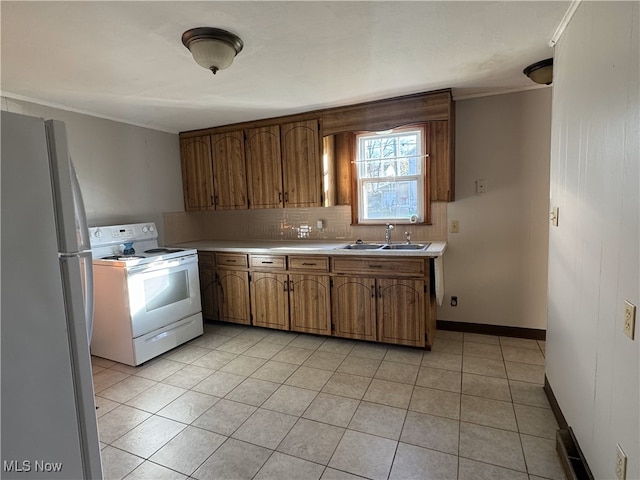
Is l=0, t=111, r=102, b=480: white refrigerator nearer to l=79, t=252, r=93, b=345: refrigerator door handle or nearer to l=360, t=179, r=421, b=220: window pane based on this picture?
l=79, t=252, r=93, b=345: refrigerator door handle

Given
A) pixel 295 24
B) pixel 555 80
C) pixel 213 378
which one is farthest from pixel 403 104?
pixel 213 378

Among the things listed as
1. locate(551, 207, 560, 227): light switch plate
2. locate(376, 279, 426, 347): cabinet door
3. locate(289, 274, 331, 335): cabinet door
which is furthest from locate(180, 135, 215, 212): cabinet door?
locate(551, 207, 560, 227): light switch plate

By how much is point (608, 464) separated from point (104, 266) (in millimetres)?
3357

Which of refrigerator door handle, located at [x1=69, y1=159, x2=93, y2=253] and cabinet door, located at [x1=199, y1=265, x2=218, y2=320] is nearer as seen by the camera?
refrigerator door handle, located at [x1=69, y1=159, x2=93, y2=253]

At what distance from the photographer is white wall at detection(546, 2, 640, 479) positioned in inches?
44.4

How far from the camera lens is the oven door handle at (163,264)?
9.16 ft

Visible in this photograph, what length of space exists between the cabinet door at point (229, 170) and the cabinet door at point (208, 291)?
0.76 meters

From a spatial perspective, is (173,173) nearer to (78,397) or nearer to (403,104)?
(403,104)

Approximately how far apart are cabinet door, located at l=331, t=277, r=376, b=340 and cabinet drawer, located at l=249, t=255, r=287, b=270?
560 millimetres

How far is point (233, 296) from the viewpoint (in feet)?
11.8

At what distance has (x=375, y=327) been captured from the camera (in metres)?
3.01

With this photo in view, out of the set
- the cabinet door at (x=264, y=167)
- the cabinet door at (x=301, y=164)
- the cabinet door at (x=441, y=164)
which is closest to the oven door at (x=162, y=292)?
the cabinet door at (x=264, y=167)
